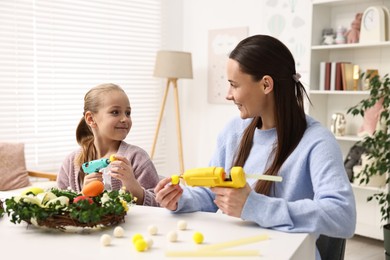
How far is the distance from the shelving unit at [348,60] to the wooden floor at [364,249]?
0.25ft

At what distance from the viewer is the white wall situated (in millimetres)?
4793

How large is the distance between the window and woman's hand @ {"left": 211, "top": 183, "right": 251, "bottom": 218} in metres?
3.17

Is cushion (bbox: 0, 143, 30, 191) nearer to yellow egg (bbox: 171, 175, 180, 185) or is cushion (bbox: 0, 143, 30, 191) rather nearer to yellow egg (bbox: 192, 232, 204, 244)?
yellow egg (bbox: 171, 175, 180, 185)

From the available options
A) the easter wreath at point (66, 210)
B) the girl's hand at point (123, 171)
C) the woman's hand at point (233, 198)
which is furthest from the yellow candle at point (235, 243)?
the girl's hand at point (123, 171)

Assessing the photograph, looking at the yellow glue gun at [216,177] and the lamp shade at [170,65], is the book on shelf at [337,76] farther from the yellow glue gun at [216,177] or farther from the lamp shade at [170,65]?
the yellow glue gun at [216,177]

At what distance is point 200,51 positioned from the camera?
5238 mm

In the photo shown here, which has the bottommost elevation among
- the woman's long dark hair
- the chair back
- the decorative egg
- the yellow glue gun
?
the chair back

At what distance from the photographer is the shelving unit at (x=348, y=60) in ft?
12.8

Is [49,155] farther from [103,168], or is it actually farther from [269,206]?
[269,206]

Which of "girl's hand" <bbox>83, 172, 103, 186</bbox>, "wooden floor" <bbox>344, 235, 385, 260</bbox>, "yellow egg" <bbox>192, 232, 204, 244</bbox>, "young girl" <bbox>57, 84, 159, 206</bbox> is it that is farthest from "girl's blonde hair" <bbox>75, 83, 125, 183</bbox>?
"wooden floor" <bbox>344, 235, 385, 260</bbox>

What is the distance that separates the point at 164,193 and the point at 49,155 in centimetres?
309

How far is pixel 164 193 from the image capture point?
1.49 m

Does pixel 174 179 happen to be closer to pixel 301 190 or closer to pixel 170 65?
pixel 301 190

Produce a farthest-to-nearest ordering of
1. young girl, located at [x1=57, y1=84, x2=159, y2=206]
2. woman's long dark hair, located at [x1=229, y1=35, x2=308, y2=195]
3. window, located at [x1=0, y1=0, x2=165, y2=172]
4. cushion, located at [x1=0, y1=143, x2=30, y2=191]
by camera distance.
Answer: window, located at [x1=0, y1=0, x2=165, y2=172] < cushion, located at [x1=0, y1=143, x2=30, y2=191] < young girl, located at [x1=57, y1=84, x2=159, y2=206] < woman's long dark hair, located at [x1=229, y1=35, x2=308, y2=195]
